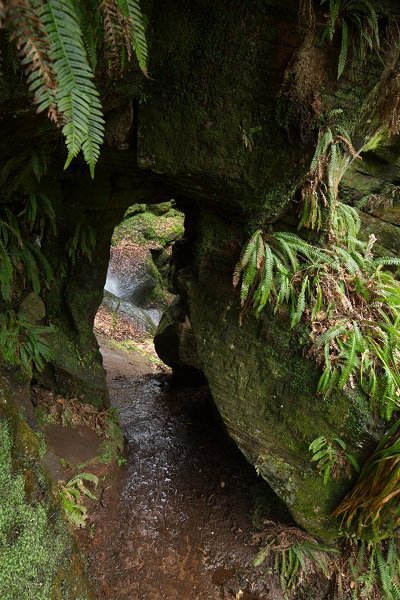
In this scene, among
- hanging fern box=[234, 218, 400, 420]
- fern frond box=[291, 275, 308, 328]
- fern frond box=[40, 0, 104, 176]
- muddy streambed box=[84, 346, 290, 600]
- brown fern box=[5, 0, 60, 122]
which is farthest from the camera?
muddy streambed box=[84, 346, 290, 600]

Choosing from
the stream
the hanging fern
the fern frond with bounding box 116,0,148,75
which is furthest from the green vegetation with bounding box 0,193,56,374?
the fern frond with bounding box 116,0,148,75

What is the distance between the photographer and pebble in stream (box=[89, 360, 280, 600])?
4707mm

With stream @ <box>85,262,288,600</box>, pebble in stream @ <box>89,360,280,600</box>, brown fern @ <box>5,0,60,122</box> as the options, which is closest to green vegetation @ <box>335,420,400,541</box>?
stream @ <box>85,262,288,600</box>

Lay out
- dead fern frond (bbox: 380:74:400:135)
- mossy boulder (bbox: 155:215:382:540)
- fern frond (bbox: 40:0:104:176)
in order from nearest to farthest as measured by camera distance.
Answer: fern frond (bbox: 40:0:104:176)
dead fern frond (bbox: 380:74:400:135)
mossy boulder (bbox: 155:215:382:540)

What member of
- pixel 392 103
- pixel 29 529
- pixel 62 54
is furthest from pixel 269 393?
pixel 62 54

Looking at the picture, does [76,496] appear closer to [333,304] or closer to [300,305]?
[300,305]

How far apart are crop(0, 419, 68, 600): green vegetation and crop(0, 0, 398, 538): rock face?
241 cm

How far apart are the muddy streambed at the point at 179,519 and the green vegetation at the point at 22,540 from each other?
65.3 inches

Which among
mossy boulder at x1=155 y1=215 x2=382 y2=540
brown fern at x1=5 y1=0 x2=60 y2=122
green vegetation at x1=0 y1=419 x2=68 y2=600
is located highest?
brown fern at x1=5 y1=0 x2=60 y2=122

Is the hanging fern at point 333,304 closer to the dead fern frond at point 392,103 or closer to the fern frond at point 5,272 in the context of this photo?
the dead fern frond at point 392,103

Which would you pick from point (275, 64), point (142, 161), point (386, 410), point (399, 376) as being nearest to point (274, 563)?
point (386, 410)

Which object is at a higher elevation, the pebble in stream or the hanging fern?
the hanging fern

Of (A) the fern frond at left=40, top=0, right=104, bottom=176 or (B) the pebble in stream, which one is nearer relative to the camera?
(A) the fern frond at left=40, top=0, right=104, bottom=176

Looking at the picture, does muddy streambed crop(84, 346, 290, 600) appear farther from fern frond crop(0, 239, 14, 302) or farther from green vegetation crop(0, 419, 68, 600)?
fern frond crop(0, 239, 14, 302)
